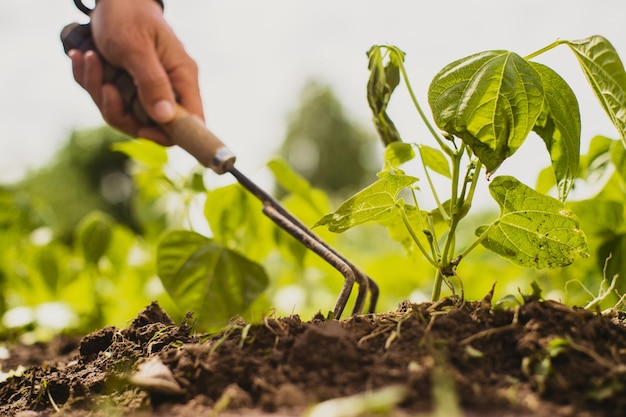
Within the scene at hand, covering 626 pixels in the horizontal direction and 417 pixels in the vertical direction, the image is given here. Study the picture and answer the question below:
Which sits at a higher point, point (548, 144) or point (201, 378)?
point (548, 144)

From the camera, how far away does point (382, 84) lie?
38.6 inches

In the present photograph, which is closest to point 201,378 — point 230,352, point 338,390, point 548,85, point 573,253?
point 230,352

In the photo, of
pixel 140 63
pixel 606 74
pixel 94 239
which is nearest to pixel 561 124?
pixel 606 74

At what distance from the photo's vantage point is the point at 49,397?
0.81 meters

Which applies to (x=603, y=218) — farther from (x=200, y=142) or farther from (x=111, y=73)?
(x=111, y=73)

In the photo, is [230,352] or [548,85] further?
[548,85]

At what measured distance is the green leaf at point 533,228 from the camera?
799 millimetres

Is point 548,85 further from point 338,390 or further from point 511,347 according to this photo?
point 338,390

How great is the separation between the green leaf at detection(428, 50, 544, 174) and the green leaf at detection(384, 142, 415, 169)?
18 centimetres

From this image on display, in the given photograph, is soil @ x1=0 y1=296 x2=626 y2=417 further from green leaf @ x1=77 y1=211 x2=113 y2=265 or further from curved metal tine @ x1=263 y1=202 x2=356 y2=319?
green leaf @ x1=77 y1=211 x2=113 y2=265

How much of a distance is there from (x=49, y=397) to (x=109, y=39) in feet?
2.34

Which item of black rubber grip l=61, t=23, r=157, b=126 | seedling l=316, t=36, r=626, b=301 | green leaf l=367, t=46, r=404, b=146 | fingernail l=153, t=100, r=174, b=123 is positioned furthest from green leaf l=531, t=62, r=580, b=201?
black rubber grip l=61, t=23, r=157, b=126

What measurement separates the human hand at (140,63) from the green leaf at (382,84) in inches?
16.3

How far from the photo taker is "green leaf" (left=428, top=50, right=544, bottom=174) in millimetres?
773
